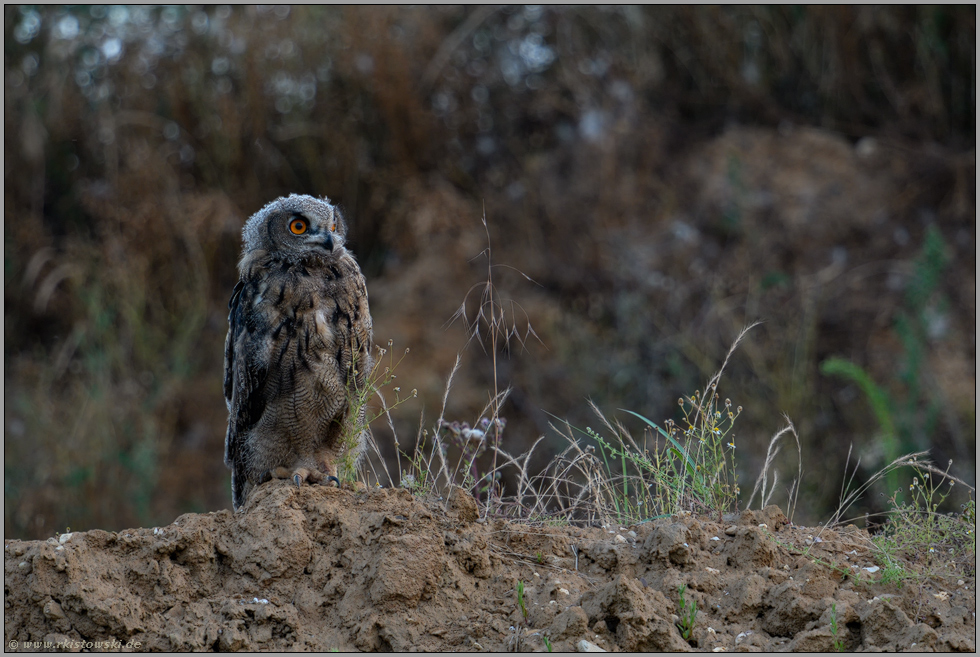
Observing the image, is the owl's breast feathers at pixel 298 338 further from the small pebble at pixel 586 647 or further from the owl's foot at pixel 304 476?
the small pebble at pixel 586 647

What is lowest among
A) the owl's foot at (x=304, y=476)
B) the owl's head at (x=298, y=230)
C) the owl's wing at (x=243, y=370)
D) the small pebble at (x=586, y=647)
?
the small pebble at (x=586, y=647)

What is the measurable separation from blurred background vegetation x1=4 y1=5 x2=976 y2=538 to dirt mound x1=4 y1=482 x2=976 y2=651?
14.9ft

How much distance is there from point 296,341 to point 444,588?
4.73 ft

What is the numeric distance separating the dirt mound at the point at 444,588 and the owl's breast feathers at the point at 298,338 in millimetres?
865

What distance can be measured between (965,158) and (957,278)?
111 cm

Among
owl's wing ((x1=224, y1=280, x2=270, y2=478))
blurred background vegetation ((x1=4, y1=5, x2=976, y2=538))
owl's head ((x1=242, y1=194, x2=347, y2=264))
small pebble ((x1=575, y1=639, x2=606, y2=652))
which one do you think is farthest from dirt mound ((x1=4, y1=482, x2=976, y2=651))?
blurred background vegetation ((x1=4, y1=5, x2=976, y2=538))

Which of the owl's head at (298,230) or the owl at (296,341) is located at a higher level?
the owl's head at (298,230)

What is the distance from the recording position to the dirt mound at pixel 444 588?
2564mm

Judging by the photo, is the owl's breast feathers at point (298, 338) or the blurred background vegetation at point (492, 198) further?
the blurred background vegetation at point (492, 198)

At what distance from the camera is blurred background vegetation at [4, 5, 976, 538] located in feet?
25.3

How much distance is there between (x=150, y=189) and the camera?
803 centimetres

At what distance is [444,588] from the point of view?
2.75 m

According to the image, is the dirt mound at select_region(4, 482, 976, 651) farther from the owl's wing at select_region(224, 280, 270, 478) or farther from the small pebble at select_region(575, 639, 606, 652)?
the owl's wing at select_region(224, 280, 270, 478)

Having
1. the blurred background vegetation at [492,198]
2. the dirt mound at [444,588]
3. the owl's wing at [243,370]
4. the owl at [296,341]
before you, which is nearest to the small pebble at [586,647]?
the dirt mound at [444,588]
